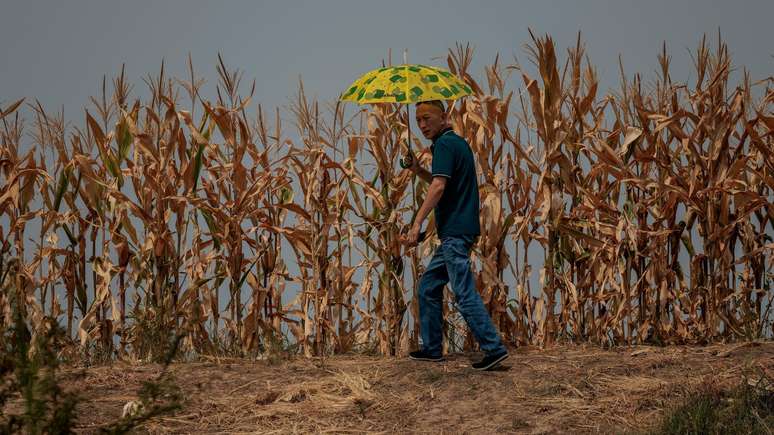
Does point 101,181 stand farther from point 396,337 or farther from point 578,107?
point 578,107

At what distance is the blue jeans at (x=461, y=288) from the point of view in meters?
6.78

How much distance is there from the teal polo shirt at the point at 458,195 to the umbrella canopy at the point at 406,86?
13.5 inches

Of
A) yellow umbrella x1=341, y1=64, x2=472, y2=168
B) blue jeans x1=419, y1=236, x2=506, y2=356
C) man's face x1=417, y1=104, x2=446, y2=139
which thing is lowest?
blue jeans x1=419, y1=236, x2=506, y2=356

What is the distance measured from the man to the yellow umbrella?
0.20 meters

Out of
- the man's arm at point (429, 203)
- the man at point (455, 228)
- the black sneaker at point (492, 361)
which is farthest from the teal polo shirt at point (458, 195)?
the black sneaker at point (492, 361)

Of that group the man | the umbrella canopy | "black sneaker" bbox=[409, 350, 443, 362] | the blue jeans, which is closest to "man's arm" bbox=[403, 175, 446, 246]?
the man

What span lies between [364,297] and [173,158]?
2.02 meters

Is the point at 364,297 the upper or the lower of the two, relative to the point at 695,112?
lower

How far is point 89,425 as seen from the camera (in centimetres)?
630

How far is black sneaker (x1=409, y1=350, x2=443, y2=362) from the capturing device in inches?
282

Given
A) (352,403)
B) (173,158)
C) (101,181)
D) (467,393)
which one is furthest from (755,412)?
(101,181)

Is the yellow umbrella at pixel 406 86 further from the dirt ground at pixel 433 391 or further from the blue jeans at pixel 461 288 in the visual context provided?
the dirt ground at pixel 433 391

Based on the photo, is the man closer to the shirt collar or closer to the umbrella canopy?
the shirt collar

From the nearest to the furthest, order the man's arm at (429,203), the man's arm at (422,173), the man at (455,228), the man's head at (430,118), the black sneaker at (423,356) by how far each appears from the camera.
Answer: the man's arm at (429,203) → the man at (455,228) → the man's head at (430,118) → the man's arm at (422,173) → the black sneaker at (423,356)
